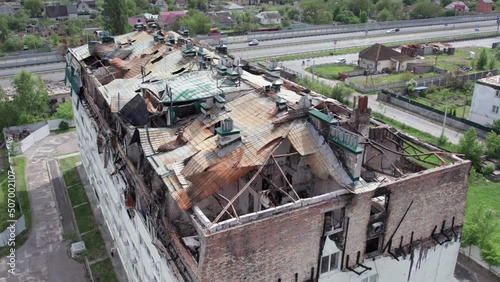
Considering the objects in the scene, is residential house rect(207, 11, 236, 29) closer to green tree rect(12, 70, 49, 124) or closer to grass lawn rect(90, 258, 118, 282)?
green tree rect(12, 70, 49, 124)

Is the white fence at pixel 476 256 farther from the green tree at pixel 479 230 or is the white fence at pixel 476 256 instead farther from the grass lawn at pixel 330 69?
the grass lawn at pixel 330 69

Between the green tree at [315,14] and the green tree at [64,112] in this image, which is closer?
the green tree at [64,112]

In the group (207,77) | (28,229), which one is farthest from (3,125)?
(207,77)

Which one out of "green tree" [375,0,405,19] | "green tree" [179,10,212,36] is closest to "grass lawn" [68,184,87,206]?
"green tree" [179,10,212,36]

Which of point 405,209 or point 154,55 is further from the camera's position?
point 154,55

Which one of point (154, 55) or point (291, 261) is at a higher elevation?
point (154, 55)

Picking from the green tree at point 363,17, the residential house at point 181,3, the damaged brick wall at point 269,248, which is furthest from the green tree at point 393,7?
the damaged brick wall at point 269,248

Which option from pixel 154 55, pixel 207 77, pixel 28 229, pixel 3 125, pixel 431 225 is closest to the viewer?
pixel 431 225

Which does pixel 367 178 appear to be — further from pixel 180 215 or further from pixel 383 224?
pixel 180 215
